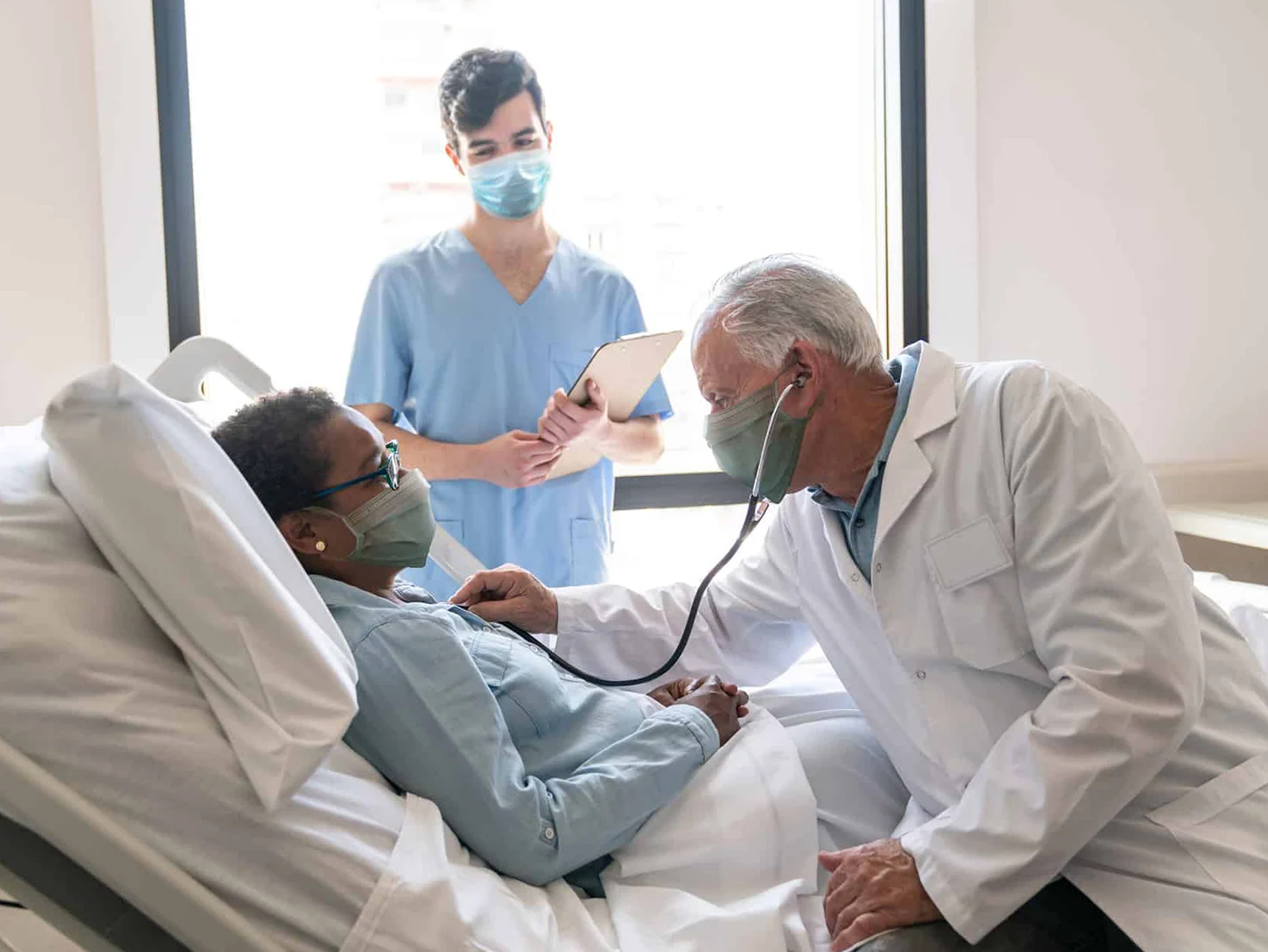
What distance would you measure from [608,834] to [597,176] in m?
2.07

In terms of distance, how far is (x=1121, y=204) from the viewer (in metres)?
2.94

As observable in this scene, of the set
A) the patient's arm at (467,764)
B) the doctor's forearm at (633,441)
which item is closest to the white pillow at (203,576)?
the patient's arm at (467,764)

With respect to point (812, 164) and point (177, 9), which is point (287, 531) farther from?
point (812, 164)

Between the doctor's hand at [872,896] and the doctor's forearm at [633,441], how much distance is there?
41.4 inches

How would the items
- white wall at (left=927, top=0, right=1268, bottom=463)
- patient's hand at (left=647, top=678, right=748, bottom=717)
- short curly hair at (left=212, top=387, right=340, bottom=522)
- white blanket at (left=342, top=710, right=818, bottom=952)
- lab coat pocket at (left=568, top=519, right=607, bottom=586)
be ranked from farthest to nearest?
white wall at (left=927, top=0, right=1268, bottom=463), lab coat pocket at (left=568, top=519, right=607, bottom=586), patient's hand at (left=647, top=678, right=748, bottom=717), short curly hair at (left=212, top=387, right=340, bottom=522), white blanket at (left=342, top=710, right=818, bottom=952)

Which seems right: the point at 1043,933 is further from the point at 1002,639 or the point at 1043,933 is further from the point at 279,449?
the point at 279,449

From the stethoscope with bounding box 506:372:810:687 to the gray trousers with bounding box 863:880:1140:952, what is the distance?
0.51 m

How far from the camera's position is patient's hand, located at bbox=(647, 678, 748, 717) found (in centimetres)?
151

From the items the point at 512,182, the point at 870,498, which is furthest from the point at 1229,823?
the point at 512,182

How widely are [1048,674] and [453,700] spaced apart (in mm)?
692

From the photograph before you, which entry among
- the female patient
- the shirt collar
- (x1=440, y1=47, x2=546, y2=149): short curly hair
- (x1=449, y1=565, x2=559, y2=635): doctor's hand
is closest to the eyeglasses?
the female patient

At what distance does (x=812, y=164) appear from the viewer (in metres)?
3.04

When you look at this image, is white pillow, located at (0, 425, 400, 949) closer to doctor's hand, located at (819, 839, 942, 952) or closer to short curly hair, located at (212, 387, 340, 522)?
short curly hair, located at (212, 387, 340, 522)

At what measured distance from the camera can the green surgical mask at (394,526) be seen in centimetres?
128
